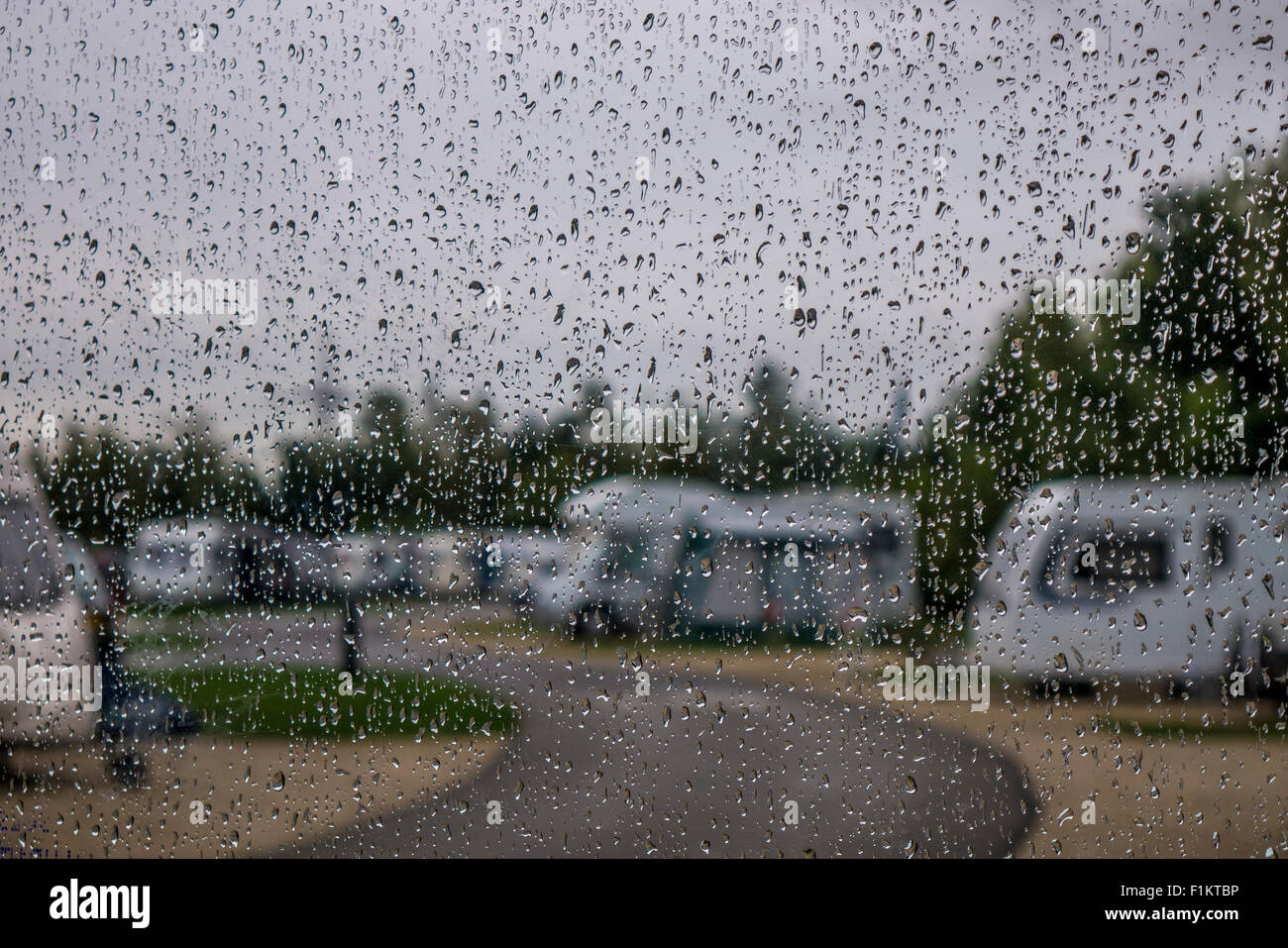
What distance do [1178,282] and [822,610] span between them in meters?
0.89

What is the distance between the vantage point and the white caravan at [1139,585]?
5.15ft

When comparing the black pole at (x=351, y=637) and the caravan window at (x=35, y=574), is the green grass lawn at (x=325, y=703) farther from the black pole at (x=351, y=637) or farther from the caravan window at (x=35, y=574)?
the caravan window at (x=35, y=574)

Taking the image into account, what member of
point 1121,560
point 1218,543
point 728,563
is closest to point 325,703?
point 728,563

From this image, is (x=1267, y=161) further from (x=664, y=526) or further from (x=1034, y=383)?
(x=664, y=526)

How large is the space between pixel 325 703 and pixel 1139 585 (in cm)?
152

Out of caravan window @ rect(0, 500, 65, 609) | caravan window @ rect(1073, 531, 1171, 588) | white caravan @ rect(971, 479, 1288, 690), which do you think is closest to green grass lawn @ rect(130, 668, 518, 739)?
caravan window @ rect(0, 500, 65, 609)

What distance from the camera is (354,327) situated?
1.66m

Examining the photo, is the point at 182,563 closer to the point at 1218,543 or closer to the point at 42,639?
the point at 42,639

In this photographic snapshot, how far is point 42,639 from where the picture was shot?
5.65 feet

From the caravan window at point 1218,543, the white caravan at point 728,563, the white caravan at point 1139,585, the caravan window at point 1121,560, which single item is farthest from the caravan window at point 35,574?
the caravan window at point 1218,543

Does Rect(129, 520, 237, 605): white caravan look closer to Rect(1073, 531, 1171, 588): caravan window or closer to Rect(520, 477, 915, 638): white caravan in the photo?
Rect(520, 477, 915, 638): white caravan

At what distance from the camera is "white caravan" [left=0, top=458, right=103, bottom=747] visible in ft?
5.61

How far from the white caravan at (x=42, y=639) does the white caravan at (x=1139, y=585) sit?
1711 millimetres

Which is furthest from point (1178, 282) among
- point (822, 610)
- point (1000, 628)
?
point (822, 610)
